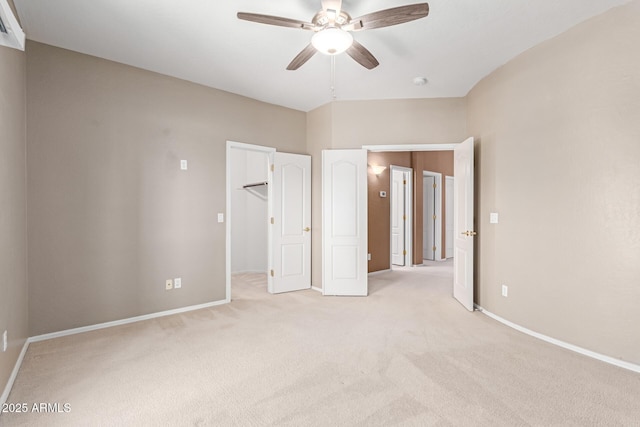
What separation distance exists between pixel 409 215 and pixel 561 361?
4.73 metres

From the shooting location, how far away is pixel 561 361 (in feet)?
8.24

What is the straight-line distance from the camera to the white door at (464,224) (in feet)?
12.4

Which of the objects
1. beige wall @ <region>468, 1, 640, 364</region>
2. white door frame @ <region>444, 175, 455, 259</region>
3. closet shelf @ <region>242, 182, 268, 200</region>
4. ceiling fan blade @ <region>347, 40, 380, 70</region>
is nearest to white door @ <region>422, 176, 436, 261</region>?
white door frame @ <region>444, 175, 455, 259</region>

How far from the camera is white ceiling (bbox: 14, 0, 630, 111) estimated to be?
2.46 metres

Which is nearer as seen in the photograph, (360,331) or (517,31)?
(517,31)

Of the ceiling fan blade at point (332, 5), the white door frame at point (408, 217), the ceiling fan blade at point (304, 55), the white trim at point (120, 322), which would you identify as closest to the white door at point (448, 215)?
the white door frame at point (408, 217)

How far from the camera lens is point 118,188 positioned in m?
3.32

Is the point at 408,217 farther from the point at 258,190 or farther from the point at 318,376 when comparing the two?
the point at 318,376

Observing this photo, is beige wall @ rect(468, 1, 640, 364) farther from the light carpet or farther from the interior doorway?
the interior doorway

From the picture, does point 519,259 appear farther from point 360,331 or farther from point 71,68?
point 71,68

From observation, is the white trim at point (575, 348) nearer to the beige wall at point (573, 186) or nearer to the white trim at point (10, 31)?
the beige wall at point (573, 186)

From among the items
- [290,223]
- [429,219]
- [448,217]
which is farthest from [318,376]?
[448,217]

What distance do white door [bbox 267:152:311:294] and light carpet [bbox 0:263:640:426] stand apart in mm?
1152

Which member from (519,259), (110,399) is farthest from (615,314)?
(110,399)
